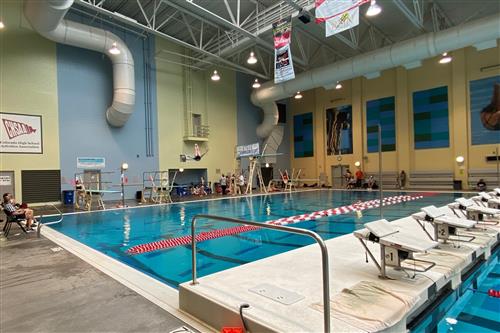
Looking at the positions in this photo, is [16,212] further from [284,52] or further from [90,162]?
[284,52]

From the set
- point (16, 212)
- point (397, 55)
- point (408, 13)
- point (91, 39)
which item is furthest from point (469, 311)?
point (91, 39)

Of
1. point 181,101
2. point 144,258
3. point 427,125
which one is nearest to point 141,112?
point 181,101

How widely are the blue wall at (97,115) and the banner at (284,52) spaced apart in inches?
338

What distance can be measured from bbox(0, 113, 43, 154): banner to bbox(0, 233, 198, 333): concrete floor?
32.2ft

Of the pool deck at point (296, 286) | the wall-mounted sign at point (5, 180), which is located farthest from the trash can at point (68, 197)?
the pool deck at point (296, 286)

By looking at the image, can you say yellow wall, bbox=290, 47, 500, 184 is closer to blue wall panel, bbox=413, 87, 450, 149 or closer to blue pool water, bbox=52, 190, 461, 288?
blue wall panel, bbox=413, 87, 450, 149

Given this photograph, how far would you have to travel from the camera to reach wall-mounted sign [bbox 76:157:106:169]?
13688mm

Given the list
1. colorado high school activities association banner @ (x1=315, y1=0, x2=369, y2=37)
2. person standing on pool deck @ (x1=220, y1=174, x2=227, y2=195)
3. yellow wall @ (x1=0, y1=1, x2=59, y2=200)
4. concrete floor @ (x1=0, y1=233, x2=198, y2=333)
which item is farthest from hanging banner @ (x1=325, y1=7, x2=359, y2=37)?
yellow wall @ (x1=0, y1=1, x2=59, y2=200)

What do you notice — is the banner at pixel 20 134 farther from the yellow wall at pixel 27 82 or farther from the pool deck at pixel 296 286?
the pool deck at pixel 296 286

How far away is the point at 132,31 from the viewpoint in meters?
14.9

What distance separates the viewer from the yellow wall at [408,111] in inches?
612

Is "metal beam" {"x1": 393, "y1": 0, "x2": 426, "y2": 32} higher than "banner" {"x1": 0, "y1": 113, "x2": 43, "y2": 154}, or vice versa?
"metal beam" {"x1": 393, "y1": 0, "x2": 426, "y2": 32}

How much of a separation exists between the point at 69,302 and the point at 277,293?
6.73 feet

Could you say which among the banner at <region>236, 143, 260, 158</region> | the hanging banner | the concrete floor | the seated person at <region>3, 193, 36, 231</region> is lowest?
the concrete floor
